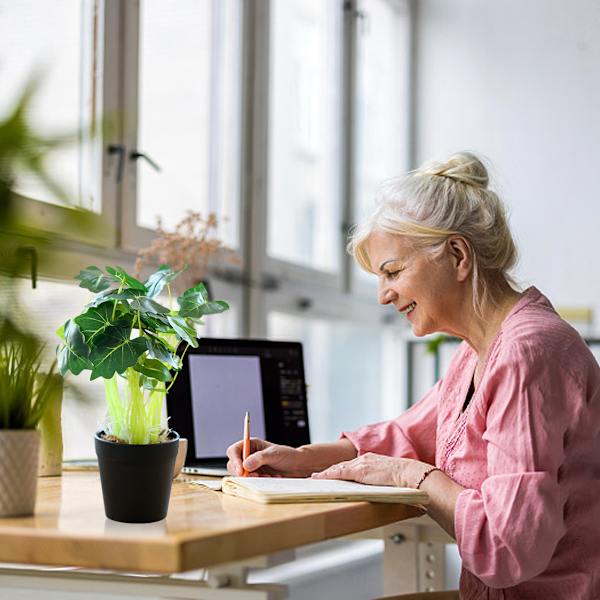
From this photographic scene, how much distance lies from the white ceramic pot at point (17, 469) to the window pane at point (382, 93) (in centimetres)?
294

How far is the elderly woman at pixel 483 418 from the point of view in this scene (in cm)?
127

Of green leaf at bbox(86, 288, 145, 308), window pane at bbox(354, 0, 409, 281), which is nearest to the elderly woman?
green leaf at bbox(86, 288, 145, 308)

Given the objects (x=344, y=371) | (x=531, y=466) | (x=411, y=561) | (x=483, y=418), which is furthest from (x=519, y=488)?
(x=344, y=371)

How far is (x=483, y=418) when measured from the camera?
145 cm

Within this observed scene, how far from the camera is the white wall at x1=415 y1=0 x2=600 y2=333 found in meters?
3.79

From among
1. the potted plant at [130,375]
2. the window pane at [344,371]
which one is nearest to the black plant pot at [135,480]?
the potted plant at [130,375]

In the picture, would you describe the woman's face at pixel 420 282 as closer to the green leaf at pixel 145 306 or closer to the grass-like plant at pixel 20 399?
the green leaf at pixel 145 306

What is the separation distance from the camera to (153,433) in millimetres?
1156

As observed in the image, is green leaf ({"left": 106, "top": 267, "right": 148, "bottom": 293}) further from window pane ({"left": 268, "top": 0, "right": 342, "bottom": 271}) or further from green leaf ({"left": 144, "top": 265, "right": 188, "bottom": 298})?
window pane ({"left": 268, "top": 0, "right": 342, "bottom": 271})

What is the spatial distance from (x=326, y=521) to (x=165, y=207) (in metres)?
1.66

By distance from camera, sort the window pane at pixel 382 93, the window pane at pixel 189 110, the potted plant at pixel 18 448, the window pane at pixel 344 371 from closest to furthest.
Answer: the potted plant at pixel 18 448
the window pane at pixel 189 110
the window pane at pixel 344 371
the window pane at pixel 382 93

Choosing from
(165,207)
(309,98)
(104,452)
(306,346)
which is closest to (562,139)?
(309,98)

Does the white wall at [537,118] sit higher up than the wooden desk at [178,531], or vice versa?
the white wall at [537,118]

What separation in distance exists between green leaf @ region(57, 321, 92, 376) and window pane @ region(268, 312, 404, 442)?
2137 millimetres
